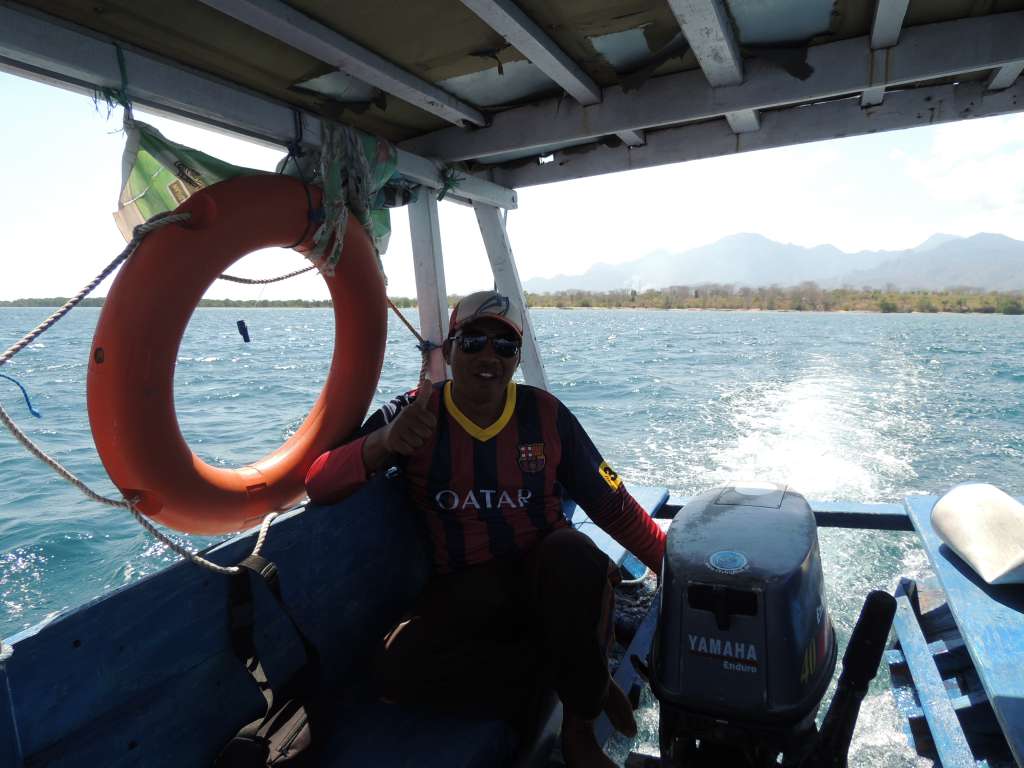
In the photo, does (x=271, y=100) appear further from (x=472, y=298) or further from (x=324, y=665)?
(x=324, y=665)

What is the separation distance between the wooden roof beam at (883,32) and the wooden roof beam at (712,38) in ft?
1.19

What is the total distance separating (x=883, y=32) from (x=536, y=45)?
0.97 metres

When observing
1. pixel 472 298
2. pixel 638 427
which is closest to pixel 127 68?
pixel 472 298

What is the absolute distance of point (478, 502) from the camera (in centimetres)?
165

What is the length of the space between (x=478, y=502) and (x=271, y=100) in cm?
140

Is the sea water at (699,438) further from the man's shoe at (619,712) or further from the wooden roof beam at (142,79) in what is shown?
the wooden roof beam at (142,79)

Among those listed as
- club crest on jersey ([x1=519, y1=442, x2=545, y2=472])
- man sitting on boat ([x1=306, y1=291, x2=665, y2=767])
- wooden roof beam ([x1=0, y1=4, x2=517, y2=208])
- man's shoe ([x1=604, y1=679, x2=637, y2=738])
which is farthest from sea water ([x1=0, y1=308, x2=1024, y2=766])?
wooden roof beam ([x1=0, y1=4, x2=517, y2=208])

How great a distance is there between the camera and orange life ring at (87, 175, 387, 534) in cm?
147

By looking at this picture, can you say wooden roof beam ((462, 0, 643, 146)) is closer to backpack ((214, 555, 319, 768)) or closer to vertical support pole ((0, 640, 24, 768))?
backpack ((214, 555, 319, 768))

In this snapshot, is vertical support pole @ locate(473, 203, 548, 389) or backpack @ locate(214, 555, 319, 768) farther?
vertical support pole @ locate(473, 203, 548, 389)

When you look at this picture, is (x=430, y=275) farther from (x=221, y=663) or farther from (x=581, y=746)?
(x=581, y=746)

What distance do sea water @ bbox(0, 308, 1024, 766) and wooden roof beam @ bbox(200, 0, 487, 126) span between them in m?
1.96

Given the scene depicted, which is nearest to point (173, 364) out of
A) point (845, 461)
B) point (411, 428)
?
point (411, 428)

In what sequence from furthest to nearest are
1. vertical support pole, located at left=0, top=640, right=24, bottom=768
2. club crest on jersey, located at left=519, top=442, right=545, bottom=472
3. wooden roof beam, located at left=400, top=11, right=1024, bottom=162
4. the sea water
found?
the sea water → wooden roof beam, located at left=400, top=11, right=1024, bottom=162 → club crest on jersey, located at left=519, top=442, right=545, bottom=472 → vertical support pole, located at left=0, top=640, right=24, bottom=768
